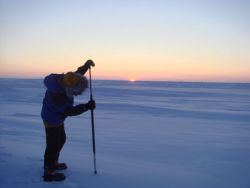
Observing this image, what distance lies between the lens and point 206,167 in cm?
500

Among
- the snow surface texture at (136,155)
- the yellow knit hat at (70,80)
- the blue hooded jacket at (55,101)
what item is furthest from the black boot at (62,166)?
the yellow knit hat at (70,80)

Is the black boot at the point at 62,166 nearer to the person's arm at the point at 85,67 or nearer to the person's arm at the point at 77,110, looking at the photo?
the person's arm at the point at 77,110

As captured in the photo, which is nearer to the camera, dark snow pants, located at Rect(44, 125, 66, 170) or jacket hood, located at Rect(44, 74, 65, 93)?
jacket hood, located at Rect(44, 74, 65, 93)

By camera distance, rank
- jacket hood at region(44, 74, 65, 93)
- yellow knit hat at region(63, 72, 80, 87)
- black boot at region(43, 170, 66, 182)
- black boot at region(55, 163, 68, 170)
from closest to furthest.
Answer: yellow knit hat at region(63, 72, 80, 87), jacket hood at region(44, 74, 65, 93), black boot at region(43, 170, 66, 182), black boot at region(55, 163, 68, 170)

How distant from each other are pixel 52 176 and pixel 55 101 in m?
0.98

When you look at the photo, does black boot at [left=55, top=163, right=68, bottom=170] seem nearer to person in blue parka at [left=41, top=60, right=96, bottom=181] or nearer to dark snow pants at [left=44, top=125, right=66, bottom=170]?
person in blue parka at [left=41, top=60, right=96, bottom=181]

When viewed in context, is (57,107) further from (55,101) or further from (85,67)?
(85,67)

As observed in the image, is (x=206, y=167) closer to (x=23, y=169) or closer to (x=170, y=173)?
(x=170, y=173)

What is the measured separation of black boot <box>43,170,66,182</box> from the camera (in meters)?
4.14

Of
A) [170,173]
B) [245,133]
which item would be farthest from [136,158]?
[245,133]

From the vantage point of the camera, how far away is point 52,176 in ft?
13.6

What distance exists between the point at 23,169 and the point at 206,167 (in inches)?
108

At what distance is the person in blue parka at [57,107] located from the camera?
3.93 meters

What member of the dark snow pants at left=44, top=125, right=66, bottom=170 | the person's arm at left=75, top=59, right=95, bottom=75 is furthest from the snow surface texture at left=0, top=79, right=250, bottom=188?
the person's arm at left=75, top=59, right=95, bottom=75
